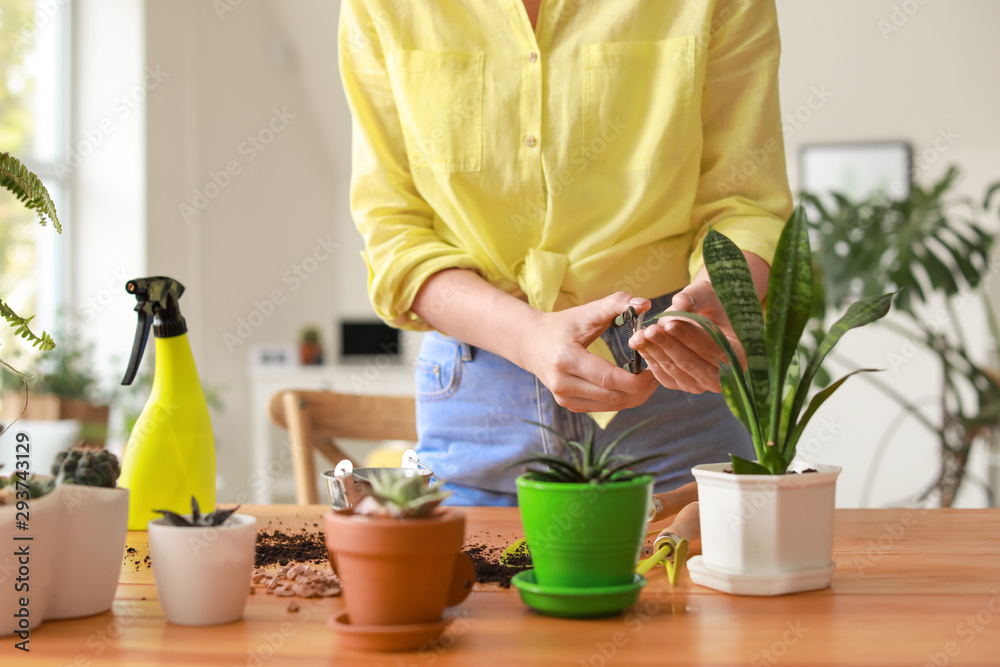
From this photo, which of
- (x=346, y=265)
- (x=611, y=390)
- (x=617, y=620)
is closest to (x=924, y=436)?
(x=346, y=265)

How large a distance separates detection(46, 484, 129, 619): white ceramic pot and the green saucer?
Result: 304 mm

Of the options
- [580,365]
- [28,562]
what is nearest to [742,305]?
[580,365]

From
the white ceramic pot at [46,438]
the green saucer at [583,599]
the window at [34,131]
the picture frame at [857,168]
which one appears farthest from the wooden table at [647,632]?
the picture frame at [857,168]

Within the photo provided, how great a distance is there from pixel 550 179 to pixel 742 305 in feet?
1.61

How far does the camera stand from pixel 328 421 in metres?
1.42

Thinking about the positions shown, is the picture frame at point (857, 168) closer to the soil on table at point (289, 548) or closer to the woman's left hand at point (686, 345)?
the woman's left hand at point (686, 345)

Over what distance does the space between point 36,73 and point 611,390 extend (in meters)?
3.88

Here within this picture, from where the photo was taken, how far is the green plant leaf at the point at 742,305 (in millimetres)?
665

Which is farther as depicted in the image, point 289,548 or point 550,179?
point 550,179

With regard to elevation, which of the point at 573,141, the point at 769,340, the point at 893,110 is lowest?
the point at 769,340

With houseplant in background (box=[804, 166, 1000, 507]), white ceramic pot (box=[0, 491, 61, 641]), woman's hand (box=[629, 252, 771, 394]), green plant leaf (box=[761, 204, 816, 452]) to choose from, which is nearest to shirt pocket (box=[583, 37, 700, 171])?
woman's hand (box=[629, 252, 771, 394])

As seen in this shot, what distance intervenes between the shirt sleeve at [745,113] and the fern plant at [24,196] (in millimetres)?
742

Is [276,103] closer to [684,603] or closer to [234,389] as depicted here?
[234,389]

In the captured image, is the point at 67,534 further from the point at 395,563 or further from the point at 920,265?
the point at 920,265
